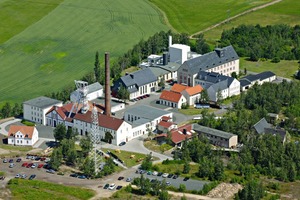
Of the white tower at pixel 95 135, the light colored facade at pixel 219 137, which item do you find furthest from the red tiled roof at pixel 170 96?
the white tower at pixel 95 135

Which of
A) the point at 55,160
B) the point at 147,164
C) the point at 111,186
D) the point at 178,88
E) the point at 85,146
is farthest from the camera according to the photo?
the point at 178,88

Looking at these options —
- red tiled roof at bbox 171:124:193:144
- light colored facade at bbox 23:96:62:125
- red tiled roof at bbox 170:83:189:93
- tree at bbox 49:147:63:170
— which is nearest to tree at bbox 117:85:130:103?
red tiled roof at bbox 170:83:189:93

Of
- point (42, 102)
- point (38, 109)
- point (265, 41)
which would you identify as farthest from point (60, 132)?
point (265, 41)

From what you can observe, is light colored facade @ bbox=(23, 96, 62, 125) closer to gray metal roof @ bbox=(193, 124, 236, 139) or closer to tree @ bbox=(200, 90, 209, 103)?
gray metal roof @ bbox=(193, 124, 236, 139)

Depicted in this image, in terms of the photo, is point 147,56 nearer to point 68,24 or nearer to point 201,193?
point 68,24

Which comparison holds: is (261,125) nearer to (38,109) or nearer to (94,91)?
(94,91)

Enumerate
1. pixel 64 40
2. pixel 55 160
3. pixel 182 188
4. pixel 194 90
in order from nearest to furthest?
1. pixel 182 188
2. pixel 55 160
3. pixel 194 90
4. pixel 64 40
